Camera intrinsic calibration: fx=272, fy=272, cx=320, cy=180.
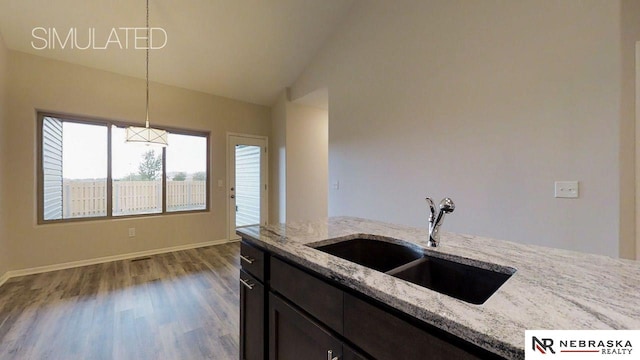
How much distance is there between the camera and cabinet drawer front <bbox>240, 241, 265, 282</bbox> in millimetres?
1384

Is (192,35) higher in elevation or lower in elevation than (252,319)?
higher

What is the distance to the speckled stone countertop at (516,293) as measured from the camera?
60 cm

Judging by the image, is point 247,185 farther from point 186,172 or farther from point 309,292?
point 309,292

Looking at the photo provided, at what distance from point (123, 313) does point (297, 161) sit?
3313 mm

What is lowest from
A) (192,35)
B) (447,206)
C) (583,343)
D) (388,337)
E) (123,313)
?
(123,313)

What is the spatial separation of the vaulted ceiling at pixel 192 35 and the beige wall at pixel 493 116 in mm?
840

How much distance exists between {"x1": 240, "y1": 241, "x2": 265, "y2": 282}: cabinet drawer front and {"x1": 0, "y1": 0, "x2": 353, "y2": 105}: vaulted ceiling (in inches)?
119

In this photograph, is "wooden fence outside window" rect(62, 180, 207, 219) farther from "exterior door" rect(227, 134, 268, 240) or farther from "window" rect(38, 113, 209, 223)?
"exterior door" rect(227, 134, 268, 240)

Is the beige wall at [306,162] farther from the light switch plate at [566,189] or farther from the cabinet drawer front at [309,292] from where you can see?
the cabinet drawer front at [309,292]

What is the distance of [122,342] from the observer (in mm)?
2012

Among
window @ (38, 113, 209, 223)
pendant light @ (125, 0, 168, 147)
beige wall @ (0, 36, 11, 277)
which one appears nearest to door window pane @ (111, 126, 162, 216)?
window @ (38, 113, 209, 223)

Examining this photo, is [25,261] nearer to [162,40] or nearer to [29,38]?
[29,38]

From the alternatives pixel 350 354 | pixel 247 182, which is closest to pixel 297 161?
pixel 247 182

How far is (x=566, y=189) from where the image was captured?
2074mm
